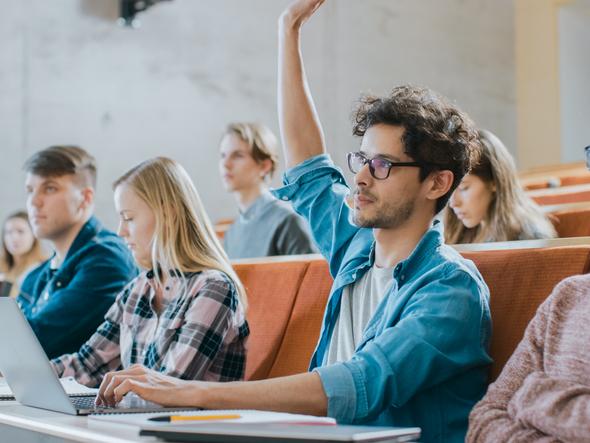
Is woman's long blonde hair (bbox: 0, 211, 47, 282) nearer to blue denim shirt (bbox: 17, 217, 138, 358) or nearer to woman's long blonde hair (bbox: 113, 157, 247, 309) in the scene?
blue denim shirt (bbox: 17, 217, 138, 358)

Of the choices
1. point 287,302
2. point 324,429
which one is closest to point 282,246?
point 287,302

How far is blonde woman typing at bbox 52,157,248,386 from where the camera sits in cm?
216

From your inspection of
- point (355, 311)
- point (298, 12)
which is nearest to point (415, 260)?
point (355, 311)

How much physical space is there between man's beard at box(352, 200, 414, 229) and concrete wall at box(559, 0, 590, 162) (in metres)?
6.45

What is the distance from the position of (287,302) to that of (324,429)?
4.29ft

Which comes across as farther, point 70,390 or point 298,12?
point 298,12

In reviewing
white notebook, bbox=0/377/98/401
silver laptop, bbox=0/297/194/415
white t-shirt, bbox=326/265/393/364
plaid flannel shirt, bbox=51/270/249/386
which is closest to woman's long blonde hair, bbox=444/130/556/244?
plaid flannel shirt, bbox=51/270/249/386

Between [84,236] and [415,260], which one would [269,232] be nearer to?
[84,236]

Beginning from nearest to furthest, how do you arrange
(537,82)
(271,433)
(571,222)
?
(271,433)
(571,222)
(537,82)

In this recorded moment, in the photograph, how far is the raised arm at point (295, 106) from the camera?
2.17 meters

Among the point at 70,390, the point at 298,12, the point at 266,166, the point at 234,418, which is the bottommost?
the point at 70,390

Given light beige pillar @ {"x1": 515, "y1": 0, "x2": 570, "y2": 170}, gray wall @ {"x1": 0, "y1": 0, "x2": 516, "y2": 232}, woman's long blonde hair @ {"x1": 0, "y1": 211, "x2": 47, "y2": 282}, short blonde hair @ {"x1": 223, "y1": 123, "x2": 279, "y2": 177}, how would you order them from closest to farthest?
1. short blonde hair @ {"x1": 223, "y1": 123, "x2": 279, "y2": 177}
2. woman's long blonde hair @ {"x1": 0, "y1": 211, "x2": 47, "y2": 282}
3. gray wall @ {"x1": 0, "y1": 0, "x2": 516, "y2": 232}
4. light beige pillar @ {"x1": 515, "y1": 0, "x2": 570, "y2": 170}

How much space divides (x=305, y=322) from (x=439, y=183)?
656 mm

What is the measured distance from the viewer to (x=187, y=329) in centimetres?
215
